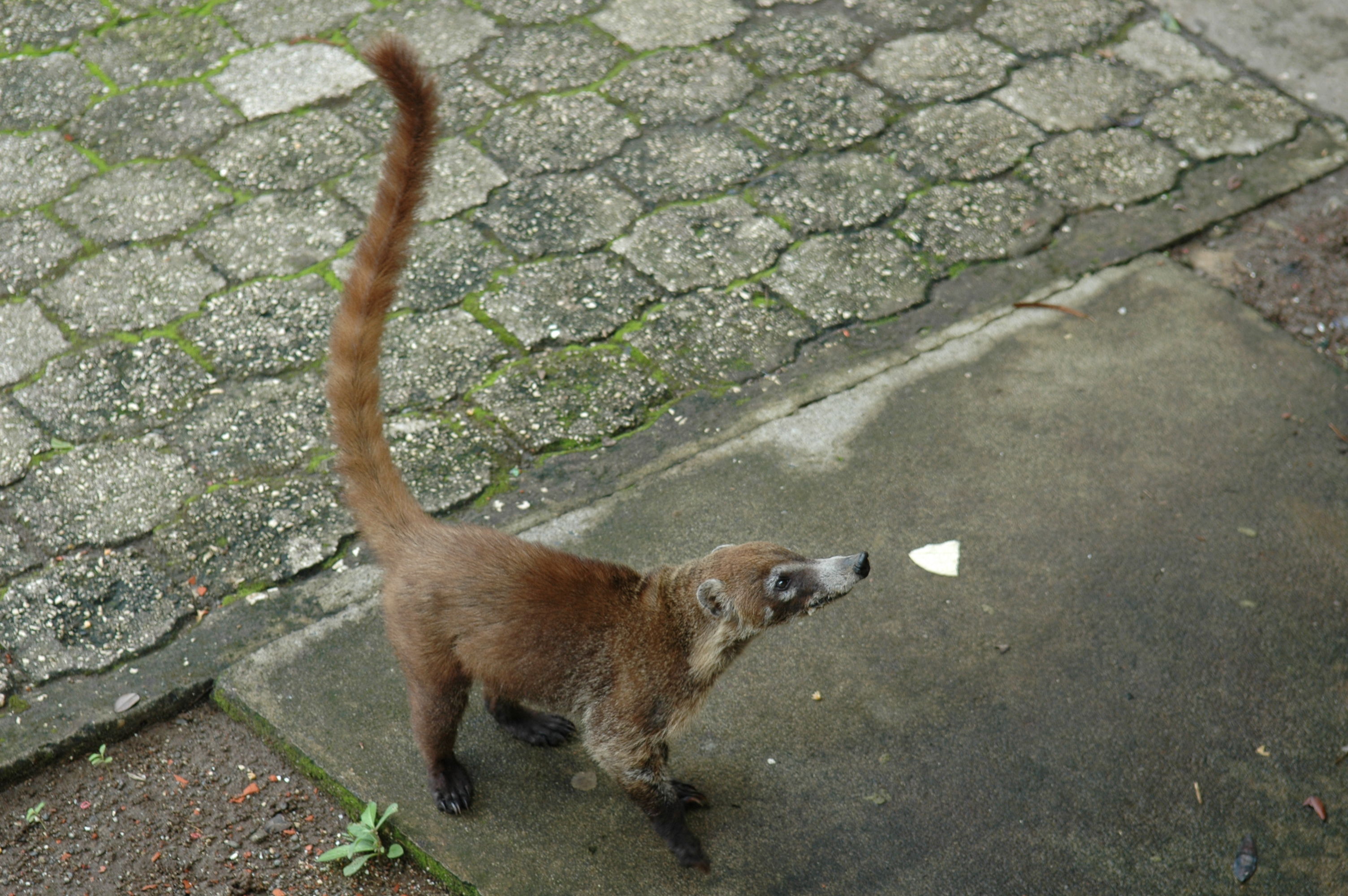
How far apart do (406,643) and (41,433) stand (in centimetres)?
185

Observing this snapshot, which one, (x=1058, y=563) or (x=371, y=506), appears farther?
(x=1058, y=563)

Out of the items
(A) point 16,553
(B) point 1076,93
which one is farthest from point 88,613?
(B) point 1076,93

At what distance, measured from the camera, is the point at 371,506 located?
2963mm

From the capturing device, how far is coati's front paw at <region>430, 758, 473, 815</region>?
115 inches

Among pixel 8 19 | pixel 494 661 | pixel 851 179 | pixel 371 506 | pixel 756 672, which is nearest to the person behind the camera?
pixel 494 661

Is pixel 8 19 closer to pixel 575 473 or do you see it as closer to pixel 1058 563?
pixel 575 473

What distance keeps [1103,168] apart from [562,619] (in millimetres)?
3819

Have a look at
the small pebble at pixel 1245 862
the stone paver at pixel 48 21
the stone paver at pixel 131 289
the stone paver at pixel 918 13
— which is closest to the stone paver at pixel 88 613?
the stone paver at pixel 131 289

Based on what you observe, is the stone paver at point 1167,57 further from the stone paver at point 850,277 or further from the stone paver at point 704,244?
the stone paver at point 704,244

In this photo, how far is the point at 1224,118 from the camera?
5.66 metres

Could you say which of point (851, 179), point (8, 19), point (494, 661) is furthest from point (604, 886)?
point (8, 19)

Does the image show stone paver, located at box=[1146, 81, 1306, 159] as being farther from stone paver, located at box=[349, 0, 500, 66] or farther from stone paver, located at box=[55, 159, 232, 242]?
stone paver, located at box=[55, 159, 232, 242]

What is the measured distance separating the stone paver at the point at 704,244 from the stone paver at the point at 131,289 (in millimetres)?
1658

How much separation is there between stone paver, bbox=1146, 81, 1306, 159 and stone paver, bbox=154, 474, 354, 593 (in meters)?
Result: 4.27
